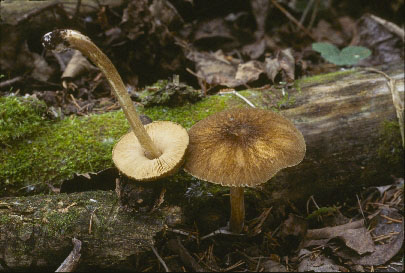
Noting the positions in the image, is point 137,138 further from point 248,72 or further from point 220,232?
point 248,72

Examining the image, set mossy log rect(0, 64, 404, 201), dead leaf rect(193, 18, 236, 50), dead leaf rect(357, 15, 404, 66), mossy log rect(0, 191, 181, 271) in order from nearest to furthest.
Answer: mossy log rect(0, 191, 181, 271), mossy log rect(0, 64, 404, 201), dead leaf rect(357, 15, 404, 66), dead leaf rect(193, 18, 236, 50)

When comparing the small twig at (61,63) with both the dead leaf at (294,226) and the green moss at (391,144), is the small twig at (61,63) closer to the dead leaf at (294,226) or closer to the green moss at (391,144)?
the dead leaf at (294,226)

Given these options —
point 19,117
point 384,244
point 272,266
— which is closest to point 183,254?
point 272,266

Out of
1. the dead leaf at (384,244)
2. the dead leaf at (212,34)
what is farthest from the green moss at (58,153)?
the dead leaf at (212,34)

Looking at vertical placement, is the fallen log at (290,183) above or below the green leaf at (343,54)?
below

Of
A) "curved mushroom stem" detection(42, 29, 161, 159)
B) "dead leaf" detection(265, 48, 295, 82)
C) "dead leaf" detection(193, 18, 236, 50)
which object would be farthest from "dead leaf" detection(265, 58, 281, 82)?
"curved mushroom stem" detection(42, 29, 161, 159)

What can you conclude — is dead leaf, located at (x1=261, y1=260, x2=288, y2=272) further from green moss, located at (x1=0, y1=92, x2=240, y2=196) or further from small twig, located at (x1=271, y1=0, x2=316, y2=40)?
small twig, located at (x1=271, y1=0, x2=316, y2=40)

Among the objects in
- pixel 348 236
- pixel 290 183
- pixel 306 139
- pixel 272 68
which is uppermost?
pixel 272 68
